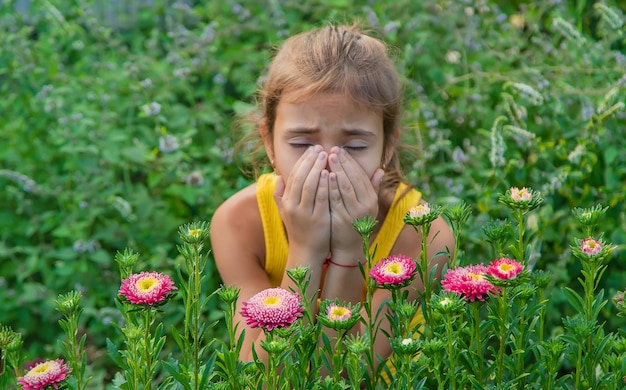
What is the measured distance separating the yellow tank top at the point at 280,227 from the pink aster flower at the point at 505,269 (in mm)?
1111

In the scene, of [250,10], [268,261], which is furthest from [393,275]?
[250,10]

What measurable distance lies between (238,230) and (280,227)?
0.40ft

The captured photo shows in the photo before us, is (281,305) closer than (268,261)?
Yes

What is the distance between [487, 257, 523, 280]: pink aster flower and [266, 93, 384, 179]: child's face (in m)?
0.90

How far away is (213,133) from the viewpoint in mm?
3451

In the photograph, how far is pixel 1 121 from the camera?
11.0 ft

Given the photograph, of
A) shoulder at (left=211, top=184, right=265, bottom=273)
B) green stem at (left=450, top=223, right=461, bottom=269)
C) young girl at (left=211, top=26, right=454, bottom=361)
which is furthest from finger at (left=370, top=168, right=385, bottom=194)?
green stem at (left=450, top=223, right=461, bottom=269)

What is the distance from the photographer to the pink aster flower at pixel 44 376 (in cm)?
122

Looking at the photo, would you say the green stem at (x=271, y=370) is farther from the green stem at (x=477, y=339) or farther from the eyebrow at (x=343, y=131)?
the eyebrow at (x=343, y=131)

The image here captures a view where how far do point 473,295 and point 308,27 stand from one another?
2.62 metres

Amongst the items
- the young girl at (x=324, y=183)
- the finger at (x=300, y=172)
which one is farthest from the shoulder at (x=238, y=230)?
the finger at (x=300, y=172)

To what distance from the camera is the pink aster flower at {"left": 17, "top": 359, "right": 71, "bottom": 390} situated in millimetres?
1219

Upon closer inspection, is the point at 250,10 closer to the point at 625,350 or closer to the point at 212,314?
the point at 212,314

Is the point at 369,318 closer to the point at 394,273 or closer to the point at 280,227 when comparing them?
the point at 394,273
